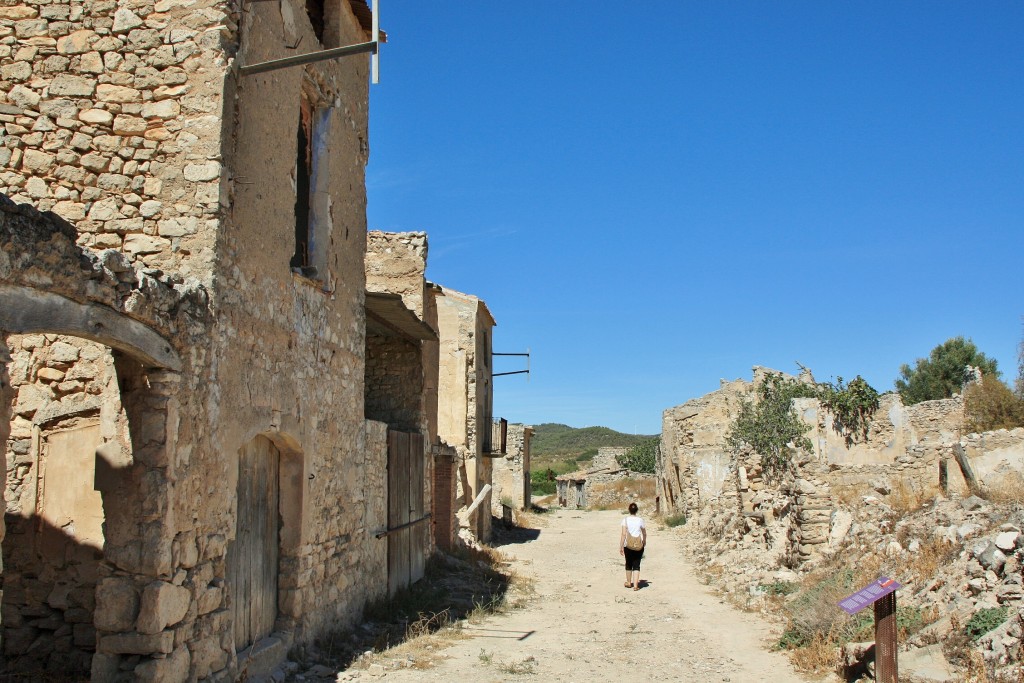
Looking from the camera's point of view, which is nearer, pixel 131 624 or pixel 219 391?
pixel 131 624

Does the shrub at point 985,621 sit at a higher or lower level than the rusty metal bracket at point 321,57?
lower

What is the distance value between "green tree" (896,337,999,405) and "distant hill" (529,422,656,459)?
1668 inches

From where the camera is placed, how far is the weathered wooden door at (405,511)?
11.6 m

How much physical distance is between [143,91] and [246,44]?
3.09 feet

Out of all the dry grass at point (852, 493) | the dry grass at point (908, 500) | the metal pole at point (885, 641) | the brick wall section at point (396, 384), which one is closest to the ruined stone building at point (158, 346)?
the brick wall section at point (396, 384)

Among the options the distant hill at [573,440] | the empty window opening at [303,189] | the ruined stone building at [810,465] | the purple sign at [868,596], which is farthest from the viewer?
the distant hill at [573,440]

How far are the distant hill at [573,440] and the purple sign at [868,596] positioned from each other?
7712 centimetres

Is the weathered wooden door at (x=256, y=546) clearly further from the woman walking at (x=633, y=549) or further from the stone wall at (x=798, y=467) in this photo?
the stone wall at (x=798, y=467)

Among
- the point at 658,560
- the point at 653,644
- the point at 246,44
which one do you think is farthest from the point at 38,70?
the point at 658,560

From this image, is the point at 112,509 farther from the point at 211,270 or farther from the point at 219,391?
the point at 211,270

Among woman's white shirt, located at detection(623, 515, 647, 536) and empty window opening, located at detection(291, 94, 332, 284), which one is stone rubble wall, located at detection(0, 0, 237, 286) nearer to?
empty window opening, located at detection(291, 94, 332, 284)

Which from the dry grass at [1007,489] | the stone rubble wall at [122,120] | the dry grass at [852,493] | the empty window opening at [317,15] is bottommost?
the dry grass at [852,493]

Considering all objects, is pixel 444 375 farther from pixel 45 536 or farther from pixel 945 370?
pixel 945 370

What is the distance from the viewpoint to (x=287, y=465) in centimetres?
834
